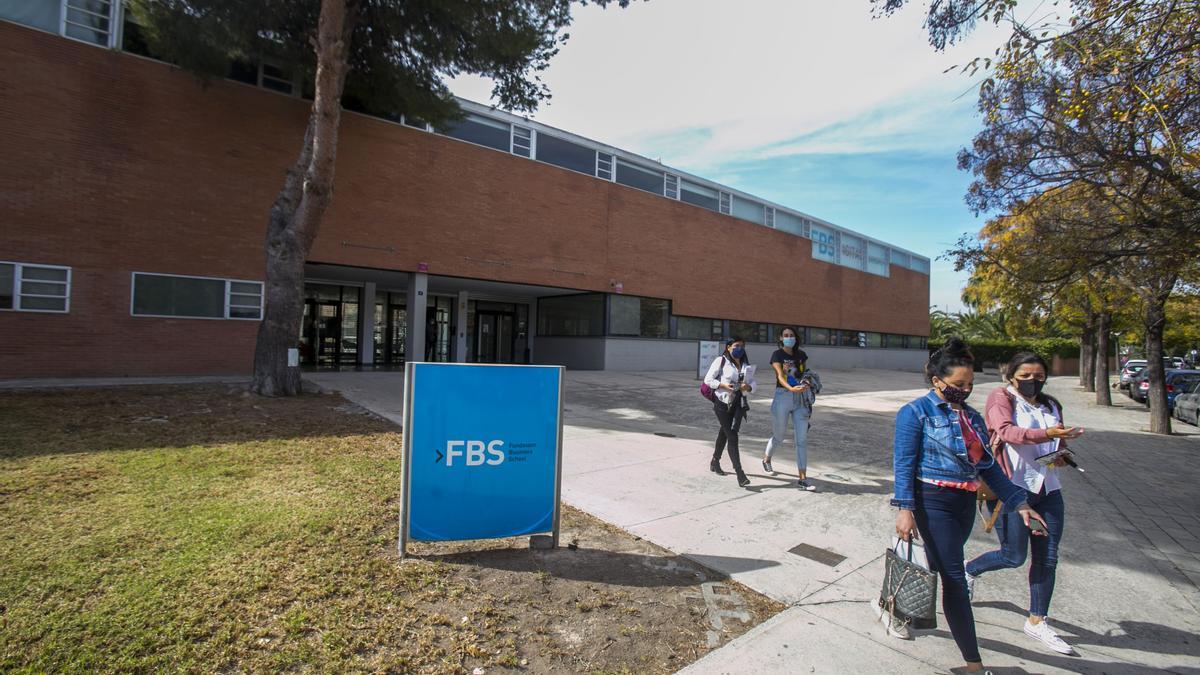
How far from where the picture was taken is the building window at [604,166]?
23.0 metres

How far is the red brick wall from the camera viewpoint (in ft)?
41.5

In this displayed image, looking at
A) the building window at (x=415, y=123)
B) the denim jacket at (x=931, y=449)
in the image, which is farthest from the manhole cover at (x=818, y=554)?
the building window at (x=415, y=123)

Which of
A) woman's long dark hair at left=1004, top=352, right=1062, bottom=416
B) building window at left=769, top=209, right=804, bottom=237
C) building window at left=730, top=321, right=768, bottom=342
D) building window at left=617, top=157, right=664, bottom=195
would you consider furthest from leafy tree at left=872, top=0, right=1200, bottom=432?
building window at left=769, top=209, right=804, bottom=237

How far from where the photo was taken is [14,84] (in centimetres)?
1243

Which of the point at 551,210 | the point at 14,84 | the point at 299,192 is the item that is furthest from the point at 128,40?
the point at 551,210

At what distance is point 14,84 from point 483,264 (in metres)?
11.6

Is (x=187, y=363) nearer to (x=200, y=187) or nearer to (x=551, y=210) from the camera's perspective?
(x=200, y=187)

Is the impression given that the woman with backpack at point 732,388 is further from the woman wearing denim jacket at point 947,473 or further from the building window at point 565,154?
the building window at point 565,154

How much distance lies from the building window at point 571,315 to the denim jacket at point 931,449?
19971 mm

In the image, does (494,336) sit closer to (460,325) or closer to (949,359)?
(460,325)

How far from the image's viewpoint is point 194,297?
14.5 meters

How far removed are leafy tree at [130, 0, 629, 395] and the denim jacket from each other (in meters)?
10.9

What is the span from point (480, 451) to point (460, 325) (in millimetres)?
20316

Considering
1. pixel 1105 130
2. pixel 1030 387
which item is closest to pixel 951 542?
pixel 1030 387
